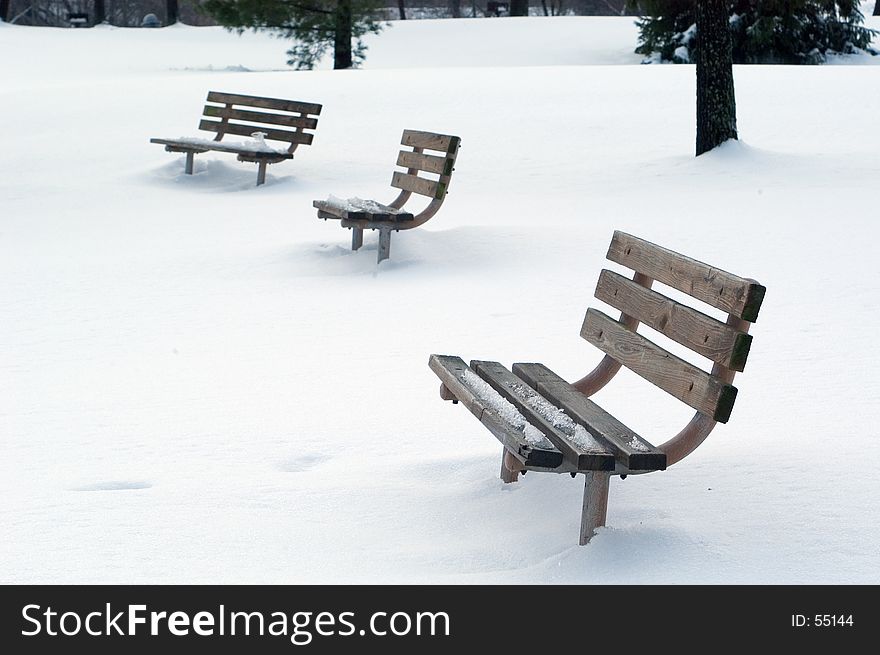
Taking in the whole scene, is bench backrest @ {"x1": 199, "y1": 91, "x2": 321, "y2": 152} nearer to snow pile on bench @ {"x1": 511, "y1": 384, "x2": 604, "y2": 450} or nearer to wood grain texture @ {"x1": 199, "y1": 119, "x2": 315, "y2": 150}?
wood grain texture @ {"x1": 199, "y1": 119, "x2": 315, "y2": 150}

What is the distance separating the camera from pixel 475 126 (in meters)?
15.1

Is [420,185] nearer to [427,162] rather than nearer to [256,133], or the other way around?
[427,162]

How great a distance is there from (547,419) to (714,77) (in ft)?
31.1

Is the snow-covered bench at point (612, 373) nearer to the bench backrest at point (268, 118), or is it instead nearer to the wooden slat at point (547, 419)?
the wooden slat at point (547, 419)

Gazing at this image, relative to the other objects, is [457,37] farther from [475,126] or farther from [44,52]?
[475,126]

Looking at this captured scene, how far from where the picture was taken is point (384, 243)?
879cm

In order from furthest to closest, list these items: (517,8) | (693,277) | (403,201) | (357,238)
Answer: (517,8) → (403,201) → (357,238) → (693,277)

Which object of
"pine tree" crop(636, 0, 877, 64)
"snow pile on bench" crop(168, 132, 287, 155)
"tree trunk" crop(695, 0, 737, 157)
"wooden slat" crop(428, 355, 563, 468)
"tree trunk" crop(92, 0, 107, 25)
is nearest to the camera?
"wooden slat" crop(428, 355, 563, 468)

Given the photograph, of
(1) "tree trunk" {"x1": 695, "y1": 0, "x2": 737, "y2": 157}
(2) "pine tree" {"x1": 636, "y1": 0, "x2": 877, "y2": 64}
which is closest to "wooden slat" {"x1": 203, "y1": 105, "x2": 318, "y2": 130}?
(1) "tree trunk" {"x1": 695, "y1": 0, "x2": 737, "y2": 157}

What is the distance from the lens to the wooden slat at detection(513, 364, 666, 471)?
3275mm

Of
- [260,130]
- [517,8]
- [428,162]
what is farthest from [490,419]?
[517,8]

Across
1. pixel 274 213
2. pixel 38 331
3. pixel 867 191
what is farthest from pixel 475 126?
pixel 38 331

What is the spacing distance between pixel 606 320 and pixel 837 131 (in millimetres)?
10885

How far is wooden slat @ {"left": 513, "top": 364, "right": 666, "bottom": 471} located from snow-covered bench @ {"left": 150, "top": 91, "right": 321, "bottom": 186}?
8.96 meters
